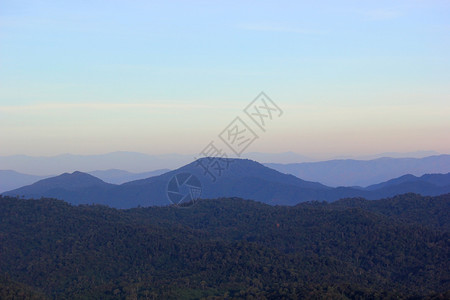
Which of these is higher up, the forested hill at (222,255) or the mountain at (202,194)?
the mountain at (202,194)

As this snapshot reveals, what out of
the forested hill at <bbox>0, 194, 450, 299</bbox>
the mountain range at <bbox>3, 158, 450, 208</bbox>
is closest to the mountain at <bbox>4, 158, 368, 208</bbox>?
the mountain range at <bbox>3, 158, 450, 208</bbox>

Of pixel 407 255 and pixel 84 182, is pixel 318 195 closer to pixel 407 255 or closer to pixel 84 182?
pixel 84 182

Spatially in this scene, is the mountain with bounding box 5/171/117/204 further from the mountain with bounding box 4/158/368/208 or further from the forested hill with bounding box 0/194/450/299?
the forested hill with bounding box 0/194/450/299

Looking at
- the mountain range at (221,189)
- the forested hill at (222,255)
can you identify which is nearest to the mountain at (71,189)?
the mountain range at (221,189)

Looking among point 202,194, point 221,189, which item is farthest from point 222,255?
point 221,189

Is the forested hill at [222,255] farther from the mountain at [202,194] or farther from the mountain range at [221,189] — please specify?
the mountain at [202,194]

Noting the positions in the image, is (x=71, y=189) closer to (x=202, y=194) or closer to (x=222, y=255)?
(x=202, y=194)

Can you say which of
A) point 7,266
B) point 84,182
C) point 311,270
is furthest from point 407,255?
point 84,182
